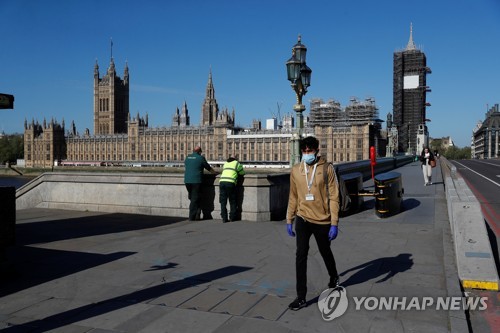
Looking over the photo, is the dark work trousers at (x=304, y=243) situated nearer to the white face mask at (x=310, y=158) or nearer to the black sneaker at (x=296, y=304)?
the black sneaker at (x=296, y=304)

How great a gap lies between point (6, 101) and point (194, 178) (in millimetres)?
5176

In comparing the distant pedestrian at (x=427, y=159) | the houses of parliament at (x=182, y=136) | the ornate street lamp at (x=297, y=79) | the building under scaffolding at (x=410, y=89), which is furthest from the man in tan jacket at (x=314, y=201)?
Answer: the building under scaffolding at (x=410, y=89)

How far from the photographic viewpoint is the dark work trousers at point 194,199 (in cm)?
991

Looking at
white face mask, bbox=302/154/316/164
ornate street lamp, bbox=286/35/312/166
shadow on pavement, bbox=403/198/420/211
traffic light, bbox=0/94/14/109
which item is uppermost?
ornate street lamp, bbox=286/35/312/166

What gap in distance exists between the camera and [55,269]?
18.7 ft

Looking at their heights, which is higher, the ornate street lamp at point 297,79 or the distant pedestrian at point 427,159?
the ornate street lamp at point 297,79

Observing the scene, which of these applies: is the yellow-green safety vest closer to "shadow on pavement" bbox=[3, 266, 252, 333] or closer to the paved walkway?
the paved walkway

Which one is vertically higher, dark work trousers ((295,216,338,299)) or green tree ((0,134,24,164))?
green tree ((0,134,24,164))

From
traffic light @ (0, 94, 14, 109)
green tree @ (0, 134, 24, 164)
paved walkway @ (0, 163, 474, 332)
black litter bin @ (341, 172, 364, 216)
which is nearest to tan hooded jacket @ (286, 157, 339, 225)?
Answer: paved walkway @ (0, 163, 474, 332)

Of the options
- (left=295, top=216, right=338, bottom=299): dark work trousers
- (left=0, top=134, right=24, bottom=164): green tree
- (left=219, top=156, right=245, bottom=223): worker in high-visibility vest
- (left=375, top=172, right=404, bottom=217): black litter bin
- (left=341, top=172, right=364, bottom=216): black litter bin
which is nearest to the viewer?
(left=295, top=216, right=338, bottom=299): dark work trousers

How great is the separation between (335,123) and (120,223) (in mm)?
109265

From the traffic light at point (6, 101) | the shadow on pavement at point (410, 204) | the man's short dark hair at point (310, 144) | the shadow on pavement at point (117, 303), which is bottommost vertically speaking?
the shadow on pavement at point (117, 303)

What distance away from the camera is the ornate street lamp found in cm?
1522

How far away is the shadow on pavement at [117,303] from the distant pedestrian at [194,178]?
4429 mm
